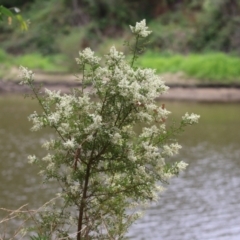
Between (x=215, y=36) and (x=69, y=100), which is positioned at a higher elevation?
(x=215, y=36)

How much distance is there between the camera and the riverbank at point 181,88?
29011mm

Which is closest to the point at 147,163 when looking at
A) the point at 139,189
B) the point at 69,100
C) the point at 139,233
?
the point at 139,189

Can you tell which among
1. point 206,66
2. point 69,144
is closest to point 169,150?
point 69,144

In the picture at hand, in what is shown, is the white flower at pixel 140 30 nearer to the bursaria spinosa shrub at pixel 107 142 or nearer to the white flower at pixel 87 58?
the bursaria spinosa shrub at pixel 107 142

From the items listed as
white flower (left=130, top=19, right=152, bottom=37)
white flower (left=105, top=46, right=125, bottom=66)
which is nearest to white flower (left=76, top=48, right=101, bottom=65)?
white flower (left=105, top=46, right=125, bottom=66)

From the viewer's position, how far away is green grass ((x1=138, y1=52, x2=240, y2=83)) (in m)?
30.3

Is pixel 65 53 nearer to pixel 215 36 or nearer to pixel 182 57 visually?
pixel 182 57

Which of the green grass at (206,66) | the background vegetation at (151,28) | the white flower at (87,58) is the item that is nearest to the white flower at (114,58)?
the white flower at (87,58)

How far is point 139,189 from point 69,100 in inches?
36.3

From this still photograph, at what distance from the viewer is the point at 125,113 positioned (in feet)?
15.5

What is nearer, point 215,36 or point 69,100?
point 69,100

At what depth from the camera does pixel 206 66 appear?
30.8 meters

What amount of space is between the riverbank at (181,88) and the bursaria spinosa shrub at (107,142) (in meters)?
23.1

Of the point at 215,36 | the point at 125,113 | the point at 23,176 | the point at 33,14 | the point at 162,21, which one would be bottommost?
the point at 125,113
